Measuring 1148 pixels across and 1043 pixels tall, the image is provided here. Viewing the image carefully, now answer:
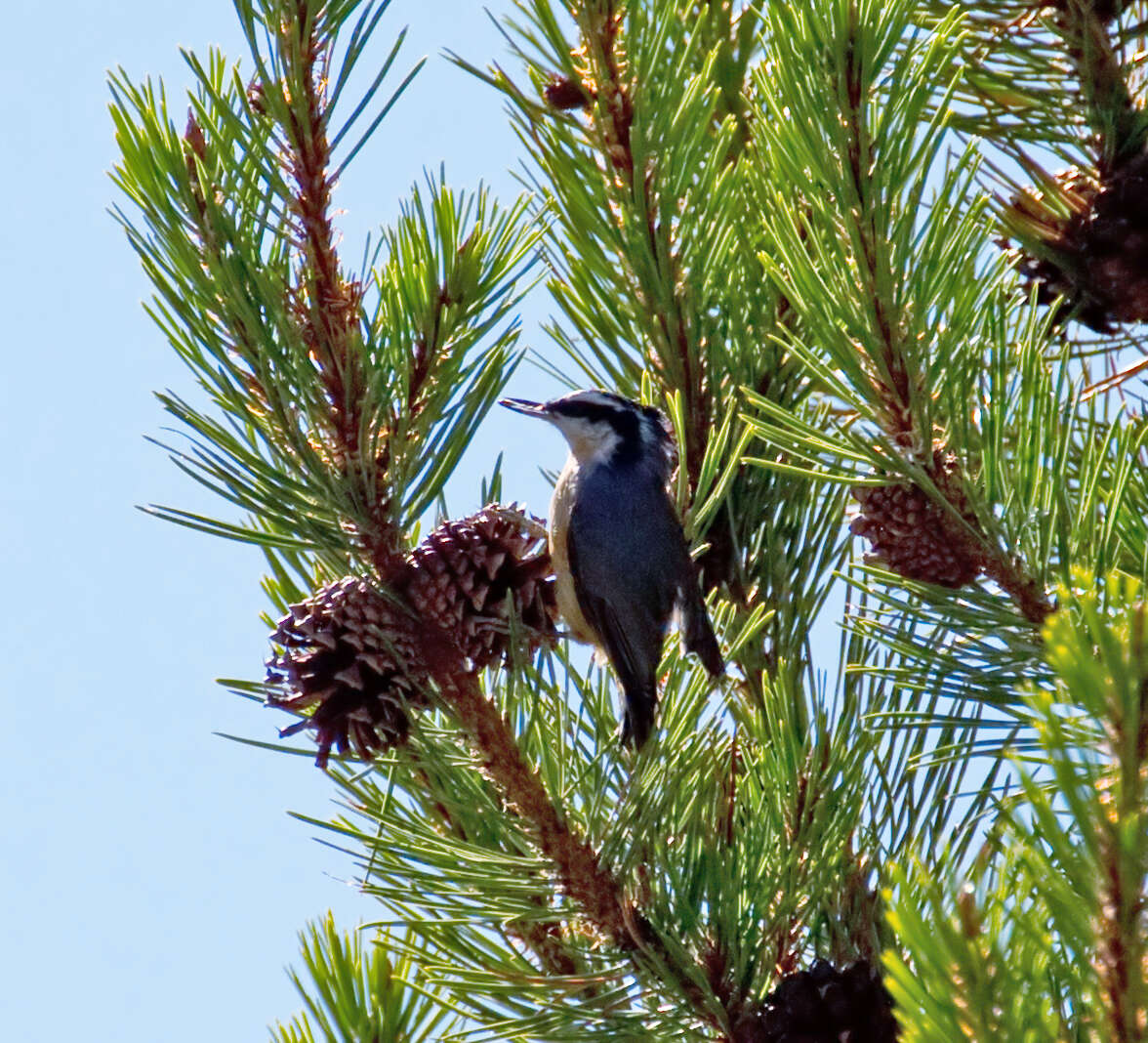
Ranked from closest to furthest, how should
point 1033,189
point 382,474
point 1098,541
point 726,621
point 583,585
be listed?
point 1098,541, point 382,474, point 726,621, point 1033,189, point 583,585

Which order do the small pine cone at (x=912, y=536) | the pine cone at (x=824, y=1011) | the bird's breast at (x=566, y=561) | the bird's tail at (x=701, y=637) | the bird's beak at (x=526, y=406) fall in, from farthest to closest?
the bird's breast at (x=566, y=561) → the bird's beak at (x=526, y=406) → the bird's tail at (x=701, y=637) → the small pine cone at (x=912, y=536) → the pine cone at (x=824, y=1011)

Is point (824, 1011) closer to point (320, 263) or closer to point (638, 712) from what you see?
point (638, 712)

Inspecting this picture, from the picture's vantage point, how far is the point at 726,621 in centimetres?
182

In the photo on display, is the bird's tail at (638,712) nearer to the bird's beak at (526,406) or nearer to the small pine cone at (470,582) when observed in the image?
the small pine cone at (470,582)

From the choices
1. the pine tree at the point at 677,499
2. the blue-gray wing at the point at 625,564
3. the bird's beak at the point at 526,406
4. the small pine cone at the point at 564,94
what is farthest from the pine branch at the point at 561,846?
the bird's beak at the point at 526,406

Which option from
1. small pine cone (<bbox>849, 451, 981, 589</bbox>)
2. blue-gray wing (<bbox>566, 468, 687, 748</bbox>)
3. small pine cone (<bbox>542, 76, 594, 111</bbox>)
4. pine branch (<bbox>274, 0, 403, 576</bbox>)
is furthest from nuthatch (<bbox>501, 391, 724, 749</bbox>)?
pine branch (<bbox>274, 0, 403, 576</bbox>)

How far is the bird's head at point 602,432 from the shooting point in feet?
8.20

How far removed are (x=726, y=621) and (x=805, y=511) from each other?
0.17 m

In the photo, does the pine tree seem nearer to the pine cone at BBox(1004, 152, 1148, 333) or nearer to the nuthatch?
the pine cone at BBox(1004, 152, 1148, 333)

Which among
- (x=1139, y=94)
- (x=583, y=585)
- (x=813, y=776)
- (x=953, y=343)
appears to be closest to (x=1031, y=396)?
(x=953, y=343)

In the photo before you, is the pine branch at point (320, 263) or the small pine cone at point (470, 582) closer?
the pine branch at point (320, 263)

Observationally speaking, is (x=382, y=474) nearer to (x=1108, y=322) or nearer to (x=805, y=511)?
(x=805, y=511)

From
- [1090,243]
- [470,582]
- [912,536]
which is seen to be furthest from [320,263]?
[1090,243]

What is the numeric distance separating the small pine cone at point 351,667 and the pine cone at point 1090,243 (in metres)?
0.84
